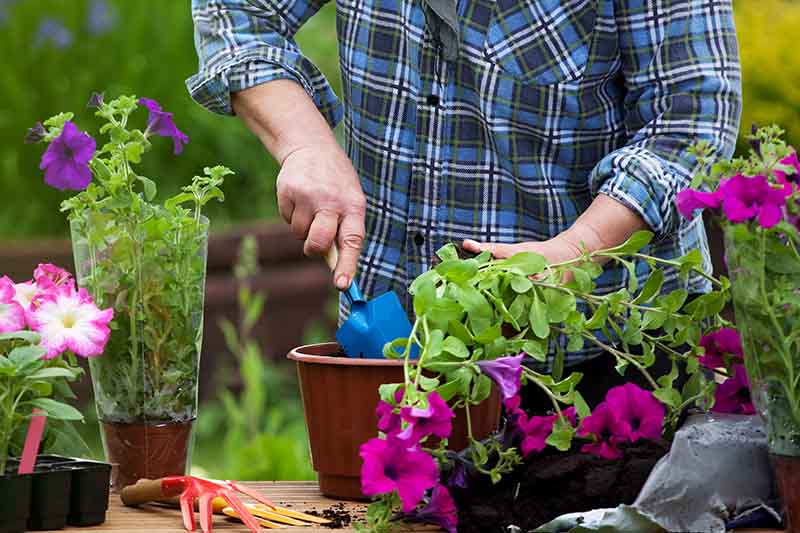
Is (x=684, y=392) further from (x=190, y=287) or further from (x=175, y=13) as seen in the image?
(x=175, y=13)

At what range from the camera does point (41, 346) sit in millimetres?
1170

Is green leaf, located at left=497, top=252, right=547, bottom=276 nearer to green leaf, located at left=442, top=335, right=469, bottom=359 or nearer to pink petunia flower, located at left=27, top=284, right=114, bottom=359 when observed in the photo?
green leaf, located at left=442, top=335, right=469, bottom=359

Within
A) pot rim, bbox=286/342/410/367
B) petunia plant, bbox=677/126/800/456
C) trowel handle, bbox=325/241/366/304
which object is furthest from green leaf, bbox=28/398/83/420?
petunia plant, bbox=677/126/800/456

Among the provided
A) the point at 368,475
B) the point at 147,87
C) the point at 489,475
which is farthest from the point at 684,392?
the point at 147,87

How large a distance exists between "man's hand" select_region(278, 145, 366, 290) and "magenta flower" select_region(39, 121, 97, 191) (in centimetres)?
25

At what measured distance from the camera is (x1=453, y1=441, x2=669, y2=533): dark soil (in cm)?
110

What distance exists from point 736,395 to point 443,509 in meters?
0.34

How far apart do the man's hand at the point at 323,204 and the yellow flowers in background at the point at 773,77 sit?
2.96m

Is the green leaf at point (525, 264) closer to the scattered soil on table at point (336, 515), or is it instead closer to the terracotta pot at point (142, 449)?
the scattered soil on table at point (336, 515)

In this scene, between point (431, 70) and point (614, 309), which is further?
point (431, 70)

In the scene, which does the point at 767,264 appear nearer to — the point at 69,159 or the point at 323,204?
the point at 323,204

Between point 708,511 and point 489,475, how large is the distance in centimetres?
20

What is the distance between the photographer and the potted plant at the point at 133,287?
1328 millimetres

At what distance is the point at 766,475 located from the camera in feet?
3.59
